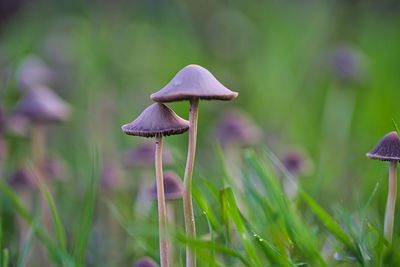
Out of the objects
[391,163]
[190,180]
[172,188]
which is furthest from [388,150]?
[172,188]

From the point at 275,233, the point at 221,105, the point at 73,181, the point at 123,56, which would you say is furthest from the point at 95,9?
the point at 275,233

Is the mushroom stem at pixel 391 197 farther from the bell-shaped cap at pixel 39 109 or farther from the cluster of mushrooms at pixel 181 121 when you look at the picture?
the bell-shaped cap at pixel 39 109

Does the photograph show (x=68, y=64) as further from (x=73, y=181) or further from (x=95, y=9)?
(x=95, y=9)

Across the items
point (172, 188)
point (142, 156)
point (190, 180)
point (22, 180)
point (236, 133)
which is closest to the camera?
point (190, 180)

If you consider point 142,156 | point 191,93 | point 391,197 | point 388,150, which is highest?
point 191,93

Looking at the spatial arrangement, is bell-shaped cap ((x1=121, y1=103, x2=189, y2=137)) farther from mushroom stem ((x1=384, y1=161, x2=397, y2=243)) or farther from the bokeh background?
mushroom stem ((x1=384, y1=161, x2=397, y2=243))

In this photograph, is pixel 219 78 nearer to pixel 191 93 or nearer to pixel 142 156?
pixel 142 156
